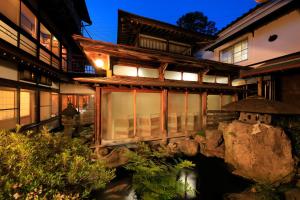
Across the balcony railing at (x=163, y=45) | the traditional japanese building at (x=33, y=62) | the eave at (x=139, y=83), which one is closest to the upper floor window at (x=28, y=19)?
the traditional japanese building at (x=33, y=62)

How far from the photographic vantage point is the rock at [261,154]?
659cm

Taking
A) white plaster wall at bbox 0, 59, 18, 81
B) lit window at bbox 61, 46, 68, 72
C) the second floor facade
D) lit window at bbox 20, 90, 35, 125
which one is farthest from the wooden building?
lit window at bbox 61, 46, 68, 72

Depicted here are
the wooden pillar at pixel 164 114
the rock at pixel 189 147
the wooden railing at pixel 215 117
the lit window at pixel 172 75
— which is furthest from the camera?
the wooden railing at pixel 215 117

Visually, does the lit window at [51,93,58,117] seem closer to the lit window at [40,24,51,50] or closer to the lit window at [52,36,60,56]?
the lit window at [52,36,60,56]

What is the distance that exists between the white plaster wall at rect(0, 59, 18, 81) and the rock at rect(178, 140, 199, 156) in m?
9.80

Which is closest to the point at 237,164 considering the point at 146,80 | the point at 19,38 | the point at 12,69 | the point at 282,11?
the point at 146,80

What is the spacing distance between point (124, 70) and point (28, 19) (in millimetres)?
7256

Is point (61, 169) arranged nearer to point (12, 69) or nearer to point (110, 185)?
point (110, 185)

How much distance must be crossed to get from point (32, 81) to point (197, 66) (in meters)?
10.7

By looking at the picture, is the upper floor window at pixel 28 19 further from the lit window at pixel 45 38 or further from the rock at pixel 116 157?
the rock at pixel 116 157

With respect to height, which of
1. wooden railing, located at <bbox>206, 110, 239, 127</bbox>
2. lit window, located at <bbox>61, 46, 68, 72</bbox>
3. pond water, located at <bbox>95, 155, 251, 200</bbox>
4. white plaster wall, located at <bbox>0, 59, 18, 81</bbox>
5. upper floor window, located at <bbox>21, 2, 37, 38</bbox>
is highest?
upper floor window, located at <bbox>21, 2, 37, 38</bbox>

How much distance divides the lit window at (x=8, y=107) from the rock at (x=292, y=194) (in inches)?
465

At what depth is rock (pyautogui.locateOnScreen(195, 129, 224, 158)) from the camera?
928 cm

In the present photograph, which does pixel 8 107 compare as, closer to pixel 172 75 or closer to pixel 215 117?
pixel 172 75
